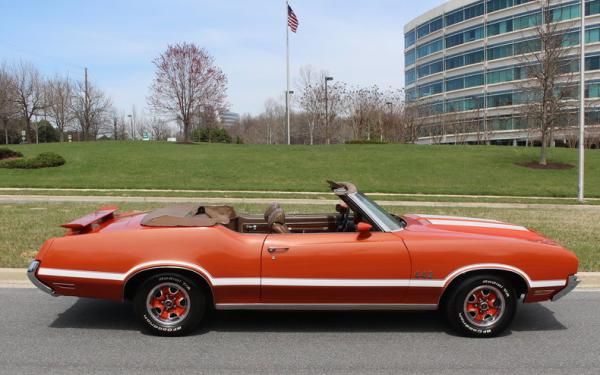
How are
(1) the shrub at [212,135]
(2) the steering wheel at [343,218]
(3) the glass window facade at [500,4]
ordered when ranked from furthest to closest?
(3) the glass window facade at [500,4] → (1) the shrub at [212,135] → (2) the steering wheel at [343,218]

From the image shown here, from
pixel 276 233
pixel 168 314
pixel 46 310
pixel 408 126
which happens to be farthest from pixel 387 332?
pixel 408 126

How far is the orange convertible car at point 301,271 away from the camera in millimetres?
4227

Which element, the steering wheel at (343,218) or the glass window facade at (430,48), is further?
the glass window facade at (430,48)

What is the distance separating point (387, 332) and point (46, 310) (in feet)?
11.2

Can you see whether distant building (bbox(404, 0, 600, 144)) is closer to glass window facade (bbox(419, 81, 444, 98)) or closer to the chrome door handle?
glass window facade (bbox(419, 81, 444, 98))

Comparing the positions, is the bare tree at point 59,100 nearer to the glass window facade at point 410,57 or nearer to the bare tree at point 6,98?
the bare tree at point 6,98

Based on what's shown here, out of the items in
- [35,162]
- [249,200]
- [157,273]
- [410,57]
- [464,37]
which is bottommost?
[249,200]

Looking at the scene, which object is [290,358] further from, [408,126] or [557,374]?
[408,126]

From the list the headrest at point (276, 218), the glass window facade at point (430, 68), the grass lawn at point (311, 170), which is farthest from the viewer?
the glass window facade at point (430, 68)

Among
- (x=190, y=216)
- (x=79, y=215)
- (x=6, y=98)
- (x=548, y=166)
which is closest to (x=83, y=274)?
(x=190, y=216)

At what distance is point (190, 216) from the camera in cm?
470

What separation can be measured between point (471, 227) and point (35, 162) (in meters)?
24.8

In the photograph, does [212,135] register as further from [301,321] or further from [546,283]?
[546,283]

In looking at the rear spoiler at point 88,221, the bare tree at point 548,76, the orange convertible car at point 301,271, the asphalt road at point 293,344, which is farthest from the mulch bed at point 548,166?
the rear spoiler at point 88,221
